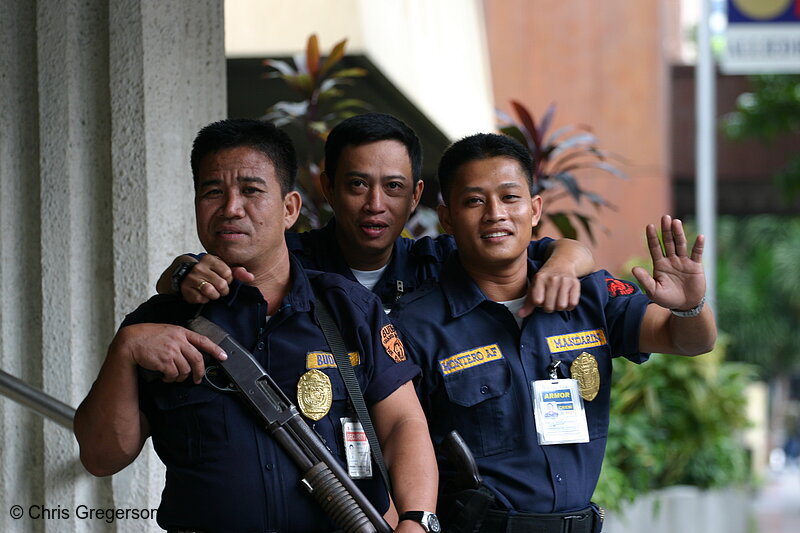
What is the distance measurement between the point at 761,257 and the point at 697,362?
2598 centimetres

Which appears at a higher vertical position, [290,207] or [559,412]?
[290,207]

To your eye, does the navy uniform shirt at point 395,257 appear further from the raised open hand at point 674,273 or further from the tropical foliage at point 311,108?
the tropical foliage at point 311,108

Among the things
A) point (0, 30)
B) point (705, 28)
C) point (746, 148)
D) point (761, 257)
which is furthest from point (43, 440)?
point (761, 257)

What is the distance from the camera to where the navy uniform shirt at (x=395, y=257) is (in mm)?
3123

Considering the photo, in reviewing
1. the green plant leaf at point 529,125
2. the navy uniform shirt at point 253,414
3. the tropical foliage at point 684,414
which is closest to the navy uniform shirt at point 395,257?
the navy uniform shirt at point 253,414

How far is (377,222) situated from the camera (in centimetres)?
305

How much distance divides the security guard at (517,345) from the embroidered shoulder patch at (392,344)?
201 mm

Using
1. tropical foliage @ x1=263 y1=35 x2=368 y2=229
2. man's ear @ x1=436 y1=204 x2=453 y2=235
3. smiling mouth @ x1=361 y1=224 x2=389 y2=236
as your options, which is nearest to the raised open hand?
man's ear @ x1=436 y1=204 x2=453 y2=235

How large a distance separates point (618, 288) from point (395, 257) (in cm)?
67

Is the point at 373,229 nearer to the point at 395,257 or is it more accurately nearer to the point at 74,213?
the point at 395,257

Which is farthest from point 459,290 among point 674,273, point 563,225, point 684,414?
point 684,414

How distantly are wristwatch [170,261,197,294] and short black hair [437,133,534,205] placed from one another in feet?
2.60

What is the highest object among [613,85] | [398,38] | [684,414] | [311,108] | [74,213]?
[613,85]

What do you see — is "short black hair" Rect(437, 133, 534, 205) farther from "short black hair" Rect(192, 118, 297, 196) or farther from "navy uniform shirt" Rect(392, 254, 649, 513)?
"short black hair" Rect(192, 118, 297, 196)
